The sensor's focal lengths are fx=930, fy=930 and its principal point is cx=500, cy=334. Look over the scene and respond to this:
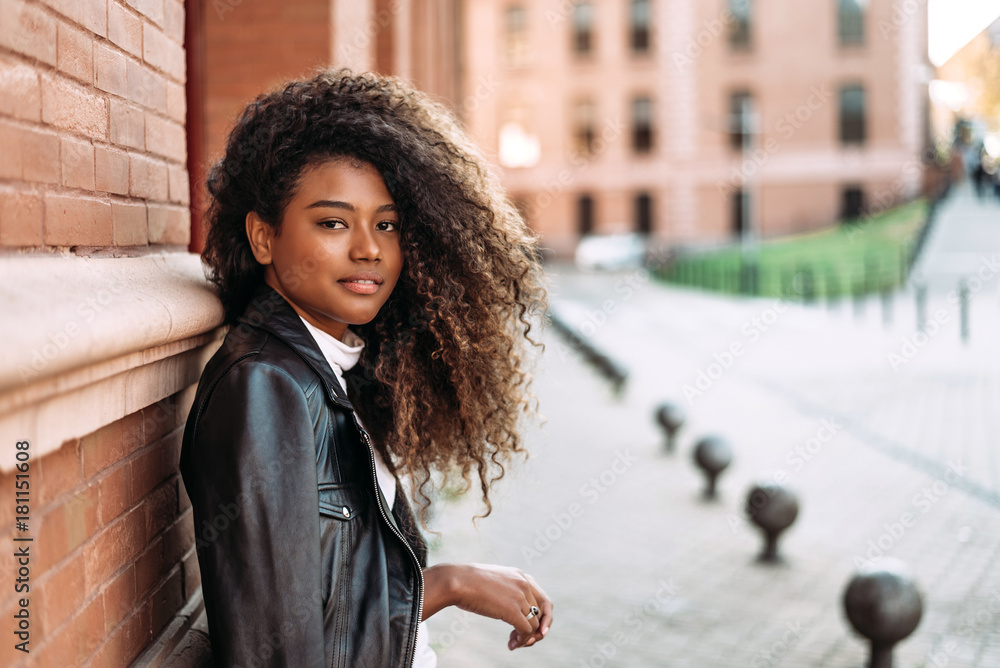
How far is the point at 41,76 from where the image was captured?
156 cm

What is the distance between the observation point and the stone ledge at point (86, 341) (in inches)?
50.3

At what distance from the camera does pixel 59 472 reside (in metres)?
1.50

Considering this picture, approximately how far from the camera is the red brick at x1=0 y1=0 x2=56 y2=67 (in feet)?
4.72

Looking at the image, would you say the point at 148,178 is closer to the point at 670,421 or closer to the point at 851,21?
the point at 670,421

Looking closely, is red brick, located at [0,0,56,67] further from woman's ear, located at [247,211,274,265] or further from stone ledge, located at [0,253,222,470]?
woman's ear, located at [247,211,274,265]

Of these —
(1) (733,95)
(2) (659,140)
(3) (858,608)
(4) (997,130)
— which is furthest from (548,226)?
(3) (858,608)

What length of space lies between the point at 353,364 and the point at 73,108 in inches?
31.3

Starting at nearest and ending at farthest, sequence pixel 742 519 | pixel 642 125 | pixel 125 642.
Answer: pixel 125 642, pixel 742 519, pixel 642 125

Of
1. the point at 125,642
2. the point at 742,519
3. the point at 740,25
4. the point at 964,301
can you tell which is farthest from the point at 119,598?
the point at 740,25

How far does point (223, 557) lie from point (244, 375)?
324 millimetres

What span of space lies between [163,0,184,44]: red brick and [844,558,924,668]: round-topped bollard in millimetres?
3375

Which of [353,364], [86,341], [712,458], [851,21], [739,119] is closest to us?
[86,341]

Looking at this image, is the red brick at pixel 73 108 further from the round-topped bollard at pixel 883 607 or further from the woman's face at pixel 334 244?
the round-topped bollard at pixel 883 607

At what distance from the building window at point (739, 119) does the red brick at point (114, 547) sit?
42647 millimetres
